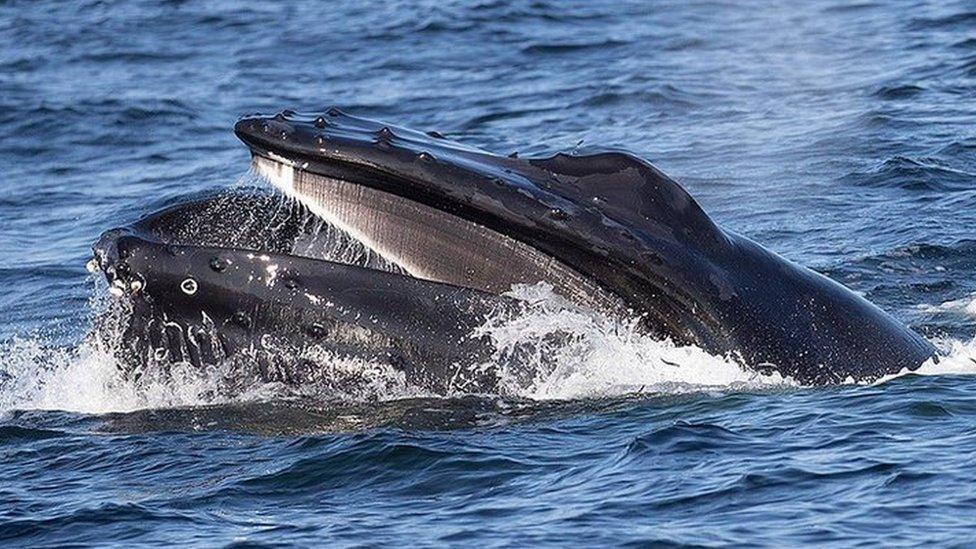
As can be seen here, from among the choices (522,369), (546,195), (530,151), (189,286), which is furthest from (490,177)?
(530,151)

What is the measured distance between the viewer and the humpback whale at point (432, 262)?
30.5 ft

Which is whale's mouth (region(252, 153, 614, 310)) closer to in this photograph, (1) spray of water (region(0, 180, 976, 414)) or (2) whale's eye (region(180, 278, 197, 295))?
(1) spray of water (region(0, 180, 976, 414))

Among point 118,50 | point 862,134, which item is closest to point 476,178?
point 862,134

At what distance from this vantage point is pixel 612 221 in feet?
30.6

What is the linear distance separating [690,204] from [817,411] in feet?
4.17

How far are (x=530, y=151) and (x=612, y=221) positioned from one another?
11691 mm

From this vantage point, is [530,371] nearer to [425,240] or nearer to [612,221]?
[425,240]

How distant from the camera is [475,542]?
332 inches

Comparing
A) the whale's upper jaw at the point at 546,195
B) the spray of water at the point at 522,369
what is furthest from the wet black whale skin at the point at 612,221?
the spray of water at the point at 522,369

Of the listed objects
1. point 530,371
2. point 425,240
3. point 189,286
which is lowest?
point 530,371

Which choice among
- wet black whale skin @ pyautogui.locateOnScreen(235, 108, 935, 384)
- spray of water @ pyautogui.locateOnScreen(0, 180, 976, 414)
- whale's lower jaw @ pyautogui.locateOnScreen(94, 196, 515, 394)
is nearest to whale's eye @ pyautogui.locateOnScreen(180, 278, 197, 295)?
whale's lower jaw @ pyautogui.locateOnScreen(94, 196, 515, 394)

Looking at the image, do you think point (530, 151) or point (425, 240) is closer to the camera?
point (425, 240)

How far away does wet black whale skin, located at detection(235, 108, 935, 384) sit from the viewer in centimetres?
923

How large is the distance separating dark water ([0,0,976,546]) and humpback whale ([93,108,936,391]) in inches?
14.3
